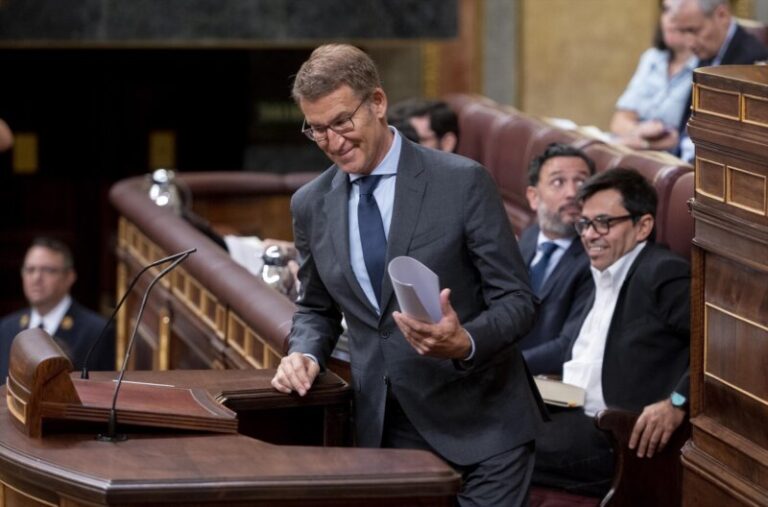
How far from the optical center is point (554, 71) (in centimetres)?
956

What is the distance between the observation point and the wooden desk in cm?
263

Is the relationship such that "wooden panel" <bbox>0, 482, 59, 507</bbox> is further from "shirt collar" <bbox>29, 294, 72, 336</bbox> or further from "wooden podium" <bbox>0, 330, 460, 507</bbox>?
"shirt collar" <bbox>29, 294, 72, 336</bbox>

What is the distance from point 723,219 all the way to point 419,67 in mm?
6338

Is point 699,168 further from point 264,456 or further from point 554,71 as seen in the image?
point 554,71

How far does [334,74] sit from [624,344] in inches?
59.1

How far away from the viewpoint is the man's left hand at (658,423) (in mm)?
4039

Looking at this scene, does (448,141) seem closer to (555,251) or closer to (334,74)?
(555,251)

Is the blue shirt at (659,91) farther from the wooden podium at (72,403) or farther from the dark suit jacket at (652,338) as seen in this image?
the wooden podium at (72,403)

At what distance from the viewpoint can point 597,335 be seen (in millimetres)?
4395

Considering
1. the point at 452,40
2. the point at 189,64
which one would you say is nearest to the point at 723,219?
the point at 452,40

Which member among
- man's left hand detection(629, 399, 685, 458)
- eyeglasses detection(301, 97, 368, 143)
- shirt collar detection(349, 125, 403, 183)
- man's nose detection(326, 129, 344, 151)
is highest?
eyeglasses detection(301, 97, 368, 143)

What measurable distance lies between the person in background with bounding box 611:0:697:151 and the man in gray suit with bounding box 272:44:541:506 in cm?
284

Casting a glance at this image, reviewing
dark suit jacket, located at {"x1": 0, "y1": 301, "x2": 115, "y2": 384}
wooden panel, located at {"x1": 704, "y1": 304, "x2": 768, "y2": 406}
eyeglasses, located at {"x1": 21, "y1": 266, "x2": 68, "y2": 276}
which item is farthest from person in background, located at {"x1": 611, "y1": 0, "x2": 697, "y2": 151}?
eyeglasses, located at {"x1": 21, "y1": 266, "x2": 68, "y2": 276}

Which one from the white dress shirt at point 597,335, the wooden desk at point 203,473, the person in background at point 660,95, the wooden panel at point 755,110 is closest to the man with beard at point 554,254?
the white dress shirt at point 597,335
